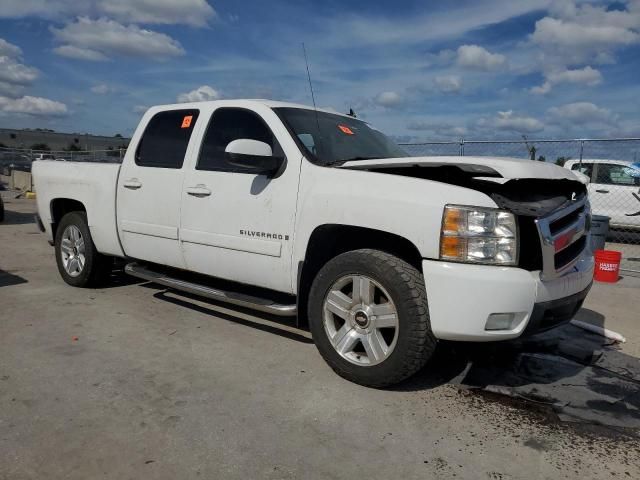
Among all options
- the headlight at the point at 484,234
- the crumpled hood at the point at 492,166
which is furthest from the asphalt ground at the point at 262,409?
the crumpled hood at the point at 492,166

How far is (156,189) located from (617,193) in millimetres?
10018

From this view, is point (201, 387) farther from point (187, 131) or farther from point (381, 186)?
point (187, 131)

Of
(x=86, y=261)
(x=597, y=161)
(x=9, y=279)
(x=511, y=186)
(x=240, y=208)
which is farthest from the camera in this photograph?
(x=597, y=161)

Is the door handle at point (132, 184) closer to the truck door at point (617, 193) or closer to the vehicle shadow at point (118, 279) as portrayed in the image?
the vehicle shadow at point (118, 279)

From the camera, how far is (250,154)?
3.70 meters

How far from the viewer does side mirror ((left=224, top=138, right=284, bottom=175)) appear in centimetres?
369

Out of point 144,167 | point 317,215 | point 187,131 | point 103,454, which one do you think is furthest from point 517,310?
point 144,167

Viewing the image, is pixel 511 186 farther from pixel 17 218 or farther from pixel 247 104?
pixel 17 218

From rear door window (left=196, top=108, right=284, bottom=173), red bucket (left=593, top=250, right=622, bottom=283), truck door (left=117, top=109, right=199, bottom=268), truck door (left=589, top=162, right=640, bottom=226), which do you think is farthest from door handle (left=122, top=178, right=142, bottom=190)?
truck door (left=589, top=162, right=640, bottom=226)

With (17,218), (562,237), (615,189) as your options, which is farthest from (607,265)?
(17,218)

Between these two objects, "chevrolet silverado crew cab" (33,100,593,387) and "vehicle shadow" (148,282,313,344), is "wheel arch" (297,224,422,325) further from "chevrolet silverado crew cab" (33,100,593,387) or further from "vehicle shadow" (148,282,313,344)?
"vehicle shadow" (148,282,313,344)

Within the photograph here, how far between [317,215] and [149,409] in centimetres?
157

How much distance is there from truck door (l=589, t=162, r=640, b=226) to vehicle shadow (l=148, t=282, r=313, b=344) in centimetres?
886

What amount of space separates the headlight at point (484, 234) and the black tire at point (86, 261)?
397 cm
